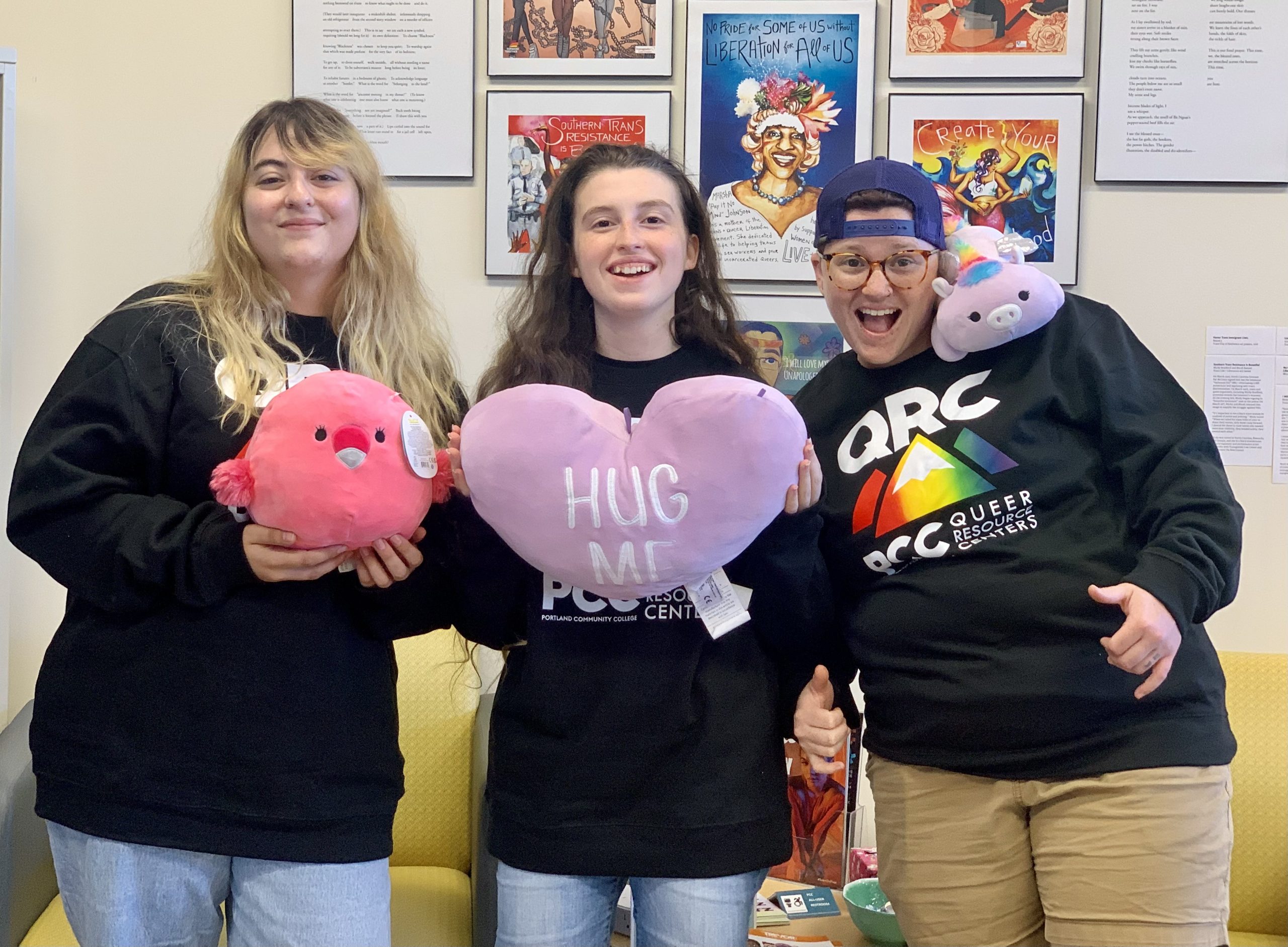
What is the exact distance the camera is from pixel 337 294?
4.65 feet

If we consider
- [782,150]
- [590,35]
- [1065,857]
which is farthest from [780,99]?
[1065,857]

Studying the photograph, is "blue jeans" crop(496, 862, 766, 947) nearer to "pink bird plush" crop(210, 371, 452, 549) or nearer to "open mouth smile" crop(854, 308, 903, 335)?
"pink bird plush" crop(210, 371, 452, 549)

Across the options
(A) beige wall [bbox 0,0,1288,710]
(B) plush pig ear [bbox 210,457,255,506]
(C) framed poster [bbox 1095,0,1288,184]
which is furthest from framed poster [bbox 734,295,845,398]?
(B) plush pig ear [bbox 210,457,255,506]

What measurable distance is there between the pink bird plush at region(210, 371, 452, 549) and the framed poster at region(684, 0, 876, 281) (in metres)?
1.40

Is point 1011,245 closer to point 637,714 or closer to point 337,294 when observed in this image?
point 637,714

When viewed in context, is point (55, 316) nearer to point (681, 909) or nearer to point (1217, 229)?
point (681, 909)

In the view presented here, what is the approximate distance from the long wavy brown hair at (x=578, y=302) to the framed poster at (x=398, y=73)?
3.32ft

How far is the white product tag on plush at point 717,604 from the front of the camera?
126 cm

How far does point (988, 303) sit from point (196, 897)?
1164 mm

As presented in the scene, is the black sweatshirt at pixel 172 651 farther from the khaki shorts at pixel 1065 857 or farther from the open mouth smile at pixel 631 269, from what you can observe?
the khaki shorts at pixel 1065 857

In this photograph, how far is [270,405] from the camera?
1.20 meters

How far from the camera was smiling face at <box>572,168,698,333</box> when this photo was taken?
135 centimetres

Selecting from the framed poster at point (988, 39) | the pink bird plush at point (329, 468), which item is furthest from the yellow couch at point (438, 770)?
the framed poster at point (988, 39)

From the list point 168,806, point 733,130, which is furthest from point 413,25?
point 168,806
